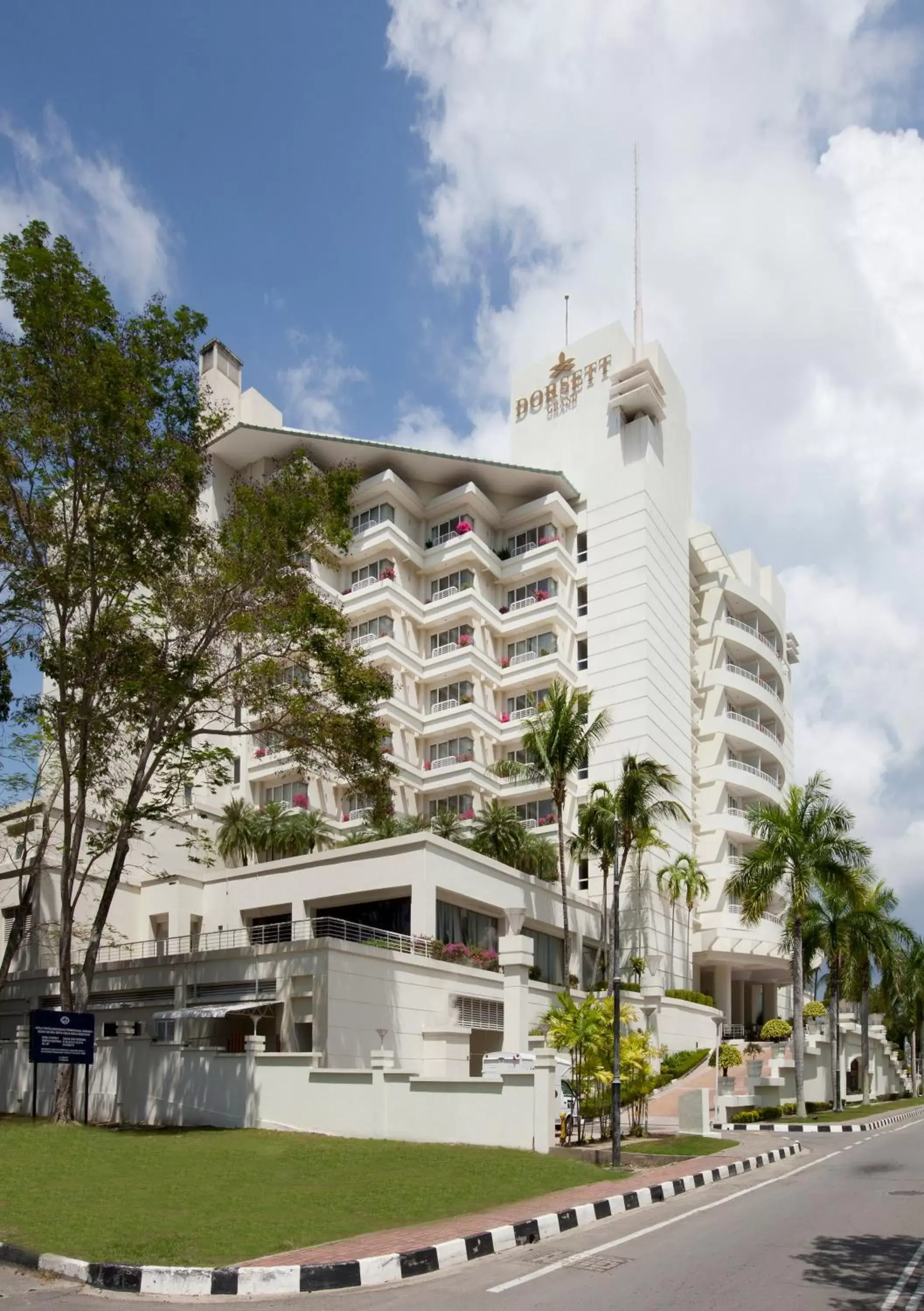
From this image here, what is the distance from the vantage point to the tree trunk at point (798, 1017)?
129 ft

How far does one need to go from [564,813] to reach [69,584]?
33175 millimetres

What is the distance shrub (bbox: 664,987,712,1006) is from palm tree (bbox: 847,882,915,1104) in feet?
20.9

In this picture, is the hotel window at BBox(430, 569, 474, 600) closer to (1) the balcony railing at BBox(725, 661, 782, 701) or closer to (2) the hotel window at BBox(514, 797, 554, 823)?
(2) the hotel window at BBox(514, 797, 554, 823)

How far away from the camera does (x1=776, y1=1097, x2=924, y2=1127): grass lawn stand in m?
→ 38.5

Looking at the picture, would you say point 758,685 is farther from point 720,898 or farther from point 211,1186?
point 211,1186

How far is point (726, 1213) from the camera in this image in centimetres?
1442

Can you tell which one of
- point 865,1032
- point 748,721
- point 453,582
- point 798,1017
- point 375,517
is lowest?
point 865,1032

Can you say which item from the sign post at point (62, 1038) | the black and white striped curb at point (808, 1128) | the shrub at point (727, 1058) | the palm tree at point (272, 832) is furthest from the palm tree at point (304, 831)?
the sign post at point (62, 1038)

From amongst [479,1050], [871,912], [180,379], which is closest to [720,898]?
[871,912]

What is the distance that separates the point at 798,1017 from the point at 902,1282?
32.3 m

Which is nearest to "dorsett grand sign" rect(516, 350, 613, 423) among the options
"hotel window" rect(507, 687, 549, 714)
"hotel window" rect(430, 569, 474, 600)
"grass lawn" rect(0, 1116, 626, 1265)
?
"hotel window" rect(430, 569, 474, 600)

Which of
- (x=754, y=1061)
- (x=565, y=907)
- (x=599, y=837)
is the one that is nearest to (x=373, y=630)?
(x=599, y=837)

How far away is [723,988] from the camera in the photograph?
59562 mm

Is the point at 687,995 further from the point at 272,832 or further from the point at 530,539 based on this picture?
the point at 530,539
